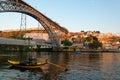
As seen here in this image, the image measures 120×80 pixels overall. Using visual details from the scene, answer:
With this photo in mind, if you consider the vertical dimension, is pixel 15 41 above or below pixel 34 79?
above

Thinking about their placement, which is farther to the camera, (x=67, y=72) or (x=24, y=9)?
(x=24, y=9)

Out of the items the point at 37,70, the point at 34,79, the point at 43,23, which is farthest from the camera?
the point at 43,23

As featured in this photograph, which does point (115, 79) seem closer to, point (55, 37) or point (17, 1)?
point (17, 1)

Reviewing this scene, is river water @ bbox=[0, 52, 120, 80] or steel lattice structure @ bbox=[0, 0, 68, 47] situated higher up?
steel lattice structure @ bbox=[0, 0, 68, 47]

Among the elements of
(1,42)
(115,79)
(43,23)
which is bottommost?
(115,79)

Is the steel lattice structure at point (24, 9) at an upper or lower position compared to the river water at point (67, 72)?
upper

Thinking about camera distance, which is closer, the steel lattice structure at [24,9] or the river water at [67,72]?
the river water at [67,72]

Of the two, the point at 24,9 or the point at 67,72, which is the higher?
the point at 24,9

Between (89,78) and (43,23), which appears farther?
(43,23)

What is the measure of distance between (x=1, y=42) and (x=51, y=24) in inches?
2434

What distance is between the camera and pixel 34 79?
42.7 m

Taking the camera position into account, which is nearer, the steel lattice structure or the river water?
the river water

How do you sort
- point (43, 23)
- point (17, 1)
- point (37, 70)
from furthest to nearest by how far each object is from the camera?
point (43, 23)
point (17, 1)
point (37, 70)

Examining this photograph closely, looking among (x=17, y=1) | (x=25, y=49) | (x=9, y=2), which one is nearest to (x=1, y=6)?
(x=9, y=2)
